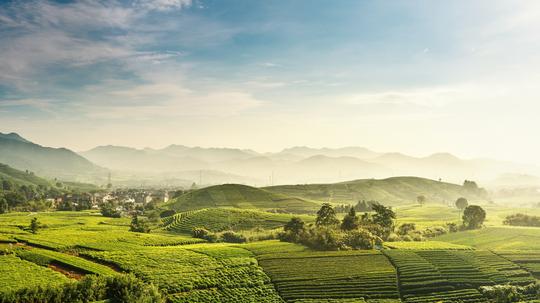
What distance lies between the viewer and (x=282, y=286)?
278 feet

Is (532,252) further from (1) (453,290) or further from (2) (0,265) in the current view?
(2) (0,265)

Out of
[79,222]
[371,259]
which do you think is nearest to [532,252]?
[371,259]

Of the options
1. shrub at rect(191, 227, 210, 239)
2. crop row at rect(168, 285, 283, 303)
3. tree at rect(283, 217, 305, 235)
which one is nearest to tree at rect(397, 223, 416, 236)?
tree at rect(283, 217, 305, 235)

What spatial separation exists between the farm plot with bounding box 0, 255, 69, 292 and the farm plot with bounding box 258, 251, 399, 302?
147 ft

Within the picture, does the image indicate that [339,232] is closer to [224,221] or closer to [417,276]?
[417,276]

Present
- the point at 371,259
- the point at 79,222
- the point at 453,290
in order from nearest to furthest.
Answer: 1. the point at 453,290
2. the point at 371,259
3. the point at 79,222

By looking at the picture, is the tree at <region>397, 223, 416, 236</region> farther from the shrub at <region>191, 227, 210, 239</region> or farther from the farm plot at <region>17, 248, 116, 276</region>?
the farm plot at <region>17, 248, 116, 276</region>

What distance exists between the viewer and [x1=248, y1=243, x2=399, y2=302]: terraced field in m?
82.7

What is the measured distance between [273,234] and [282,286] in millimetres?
48784

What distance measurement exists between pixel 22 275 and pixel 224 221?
96.3 metres

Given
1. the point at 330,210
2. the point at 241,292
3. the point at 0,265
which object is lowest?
the point at 241,292

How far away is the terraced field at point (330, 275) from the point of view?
271ft

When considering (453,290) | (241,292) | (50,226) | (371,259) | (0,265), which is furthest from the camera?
(50,226)

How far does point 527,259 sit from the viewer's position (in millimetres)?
105938
